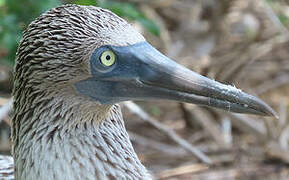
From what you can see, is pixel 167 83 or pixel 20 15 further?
pixel 20 15

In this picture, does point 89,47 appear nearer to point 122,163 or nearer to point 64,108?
point 64,108

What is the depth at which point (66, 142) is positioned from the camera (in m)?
2.48

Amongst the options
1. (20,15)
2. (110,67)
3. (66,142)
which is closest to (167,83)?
(110,67)

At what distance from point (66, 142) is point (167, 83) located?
1.68 ft

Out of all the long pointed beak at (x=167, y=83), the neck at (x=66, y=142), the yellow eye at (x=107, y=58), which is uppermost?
the yellow eye at (x=107, y=58)

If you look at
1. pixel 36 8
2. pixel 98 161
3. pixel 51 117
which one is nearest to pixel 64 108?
pixel 51 117

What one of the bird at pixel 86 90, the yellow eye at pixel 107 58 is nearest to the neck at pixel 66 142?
the bird at pixel 86 90

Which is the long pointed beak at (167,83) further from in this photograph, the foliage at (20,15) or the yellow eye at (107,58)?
the foliage at (20,15)

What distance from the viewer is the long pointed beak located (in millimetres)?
2293

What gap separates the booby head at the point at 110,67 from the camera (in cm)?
230

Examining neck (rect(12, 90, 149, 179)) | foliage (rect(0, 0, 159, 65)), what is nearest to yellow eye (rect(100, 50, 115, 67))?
neck (rect(12, 90, 149, 179))

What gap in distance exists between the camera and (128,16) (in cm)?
422

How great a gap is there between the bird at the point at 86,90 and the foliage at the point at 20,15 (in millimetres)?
1375

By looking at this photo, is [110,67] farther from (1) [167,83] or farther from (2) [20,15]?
(2) [20,15]
